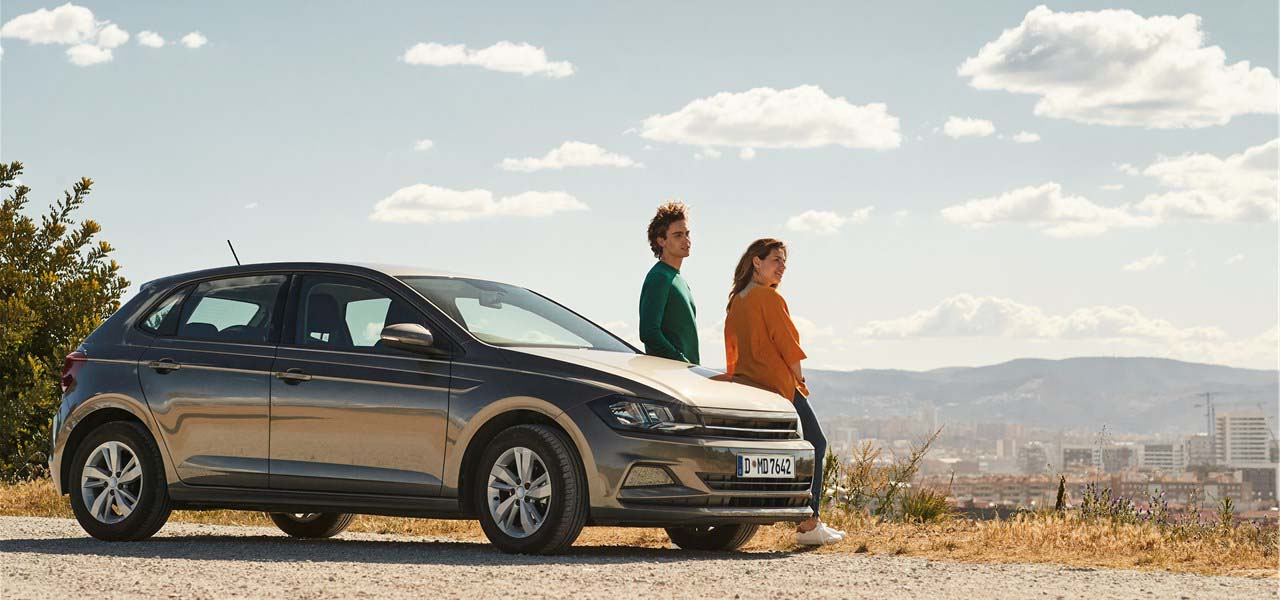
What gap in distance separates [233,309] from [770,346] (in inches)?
138

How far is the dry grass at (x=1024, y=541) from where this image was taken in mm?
9180

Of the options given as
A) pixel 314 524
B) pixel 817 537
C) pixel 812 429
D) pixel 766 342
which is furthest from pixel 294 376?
pixel 817 537

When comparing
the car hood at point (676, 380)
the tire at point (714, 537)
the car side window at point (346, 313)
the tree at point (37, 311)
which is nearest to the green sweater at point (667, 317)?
the car hood at point (676, 380)

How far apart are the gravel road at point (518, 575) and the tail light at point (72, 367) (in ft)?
3.81

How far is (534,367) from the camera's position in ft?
28.3

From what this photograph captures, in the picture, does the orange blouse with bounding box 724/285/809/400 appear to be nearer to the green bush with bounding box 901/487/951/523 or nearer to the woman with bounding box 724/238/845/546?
the woman with bounding box 724/238/845/546

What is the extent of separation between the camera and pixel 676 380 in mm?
8859

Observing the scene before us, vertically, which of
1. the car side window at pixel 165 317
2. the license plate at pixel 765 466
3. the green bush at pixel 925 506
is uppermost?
the car side window at pixel 165 317

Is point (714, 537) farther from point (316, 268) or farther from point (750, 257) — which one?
point (316, 268)

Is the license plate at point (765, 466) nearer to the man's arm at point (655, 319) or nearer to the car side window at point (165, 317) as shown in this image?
the man's arm at point (655, 319)

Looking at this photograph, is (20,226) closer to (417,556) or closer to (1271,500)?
(417,556)

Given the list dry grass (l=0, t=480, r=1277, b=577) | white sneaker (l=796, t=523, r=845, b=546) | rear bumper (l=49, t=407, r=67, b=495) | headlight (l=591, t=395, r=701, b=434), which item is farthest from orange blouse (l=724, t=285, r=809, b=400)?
rear bumper (l=49, t=407, r=67, b=495)

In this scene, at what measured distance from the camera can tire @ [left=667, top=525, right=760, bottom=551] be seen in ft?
32.1

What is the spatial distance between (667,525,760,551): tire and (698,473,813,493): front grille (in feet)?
2.22
